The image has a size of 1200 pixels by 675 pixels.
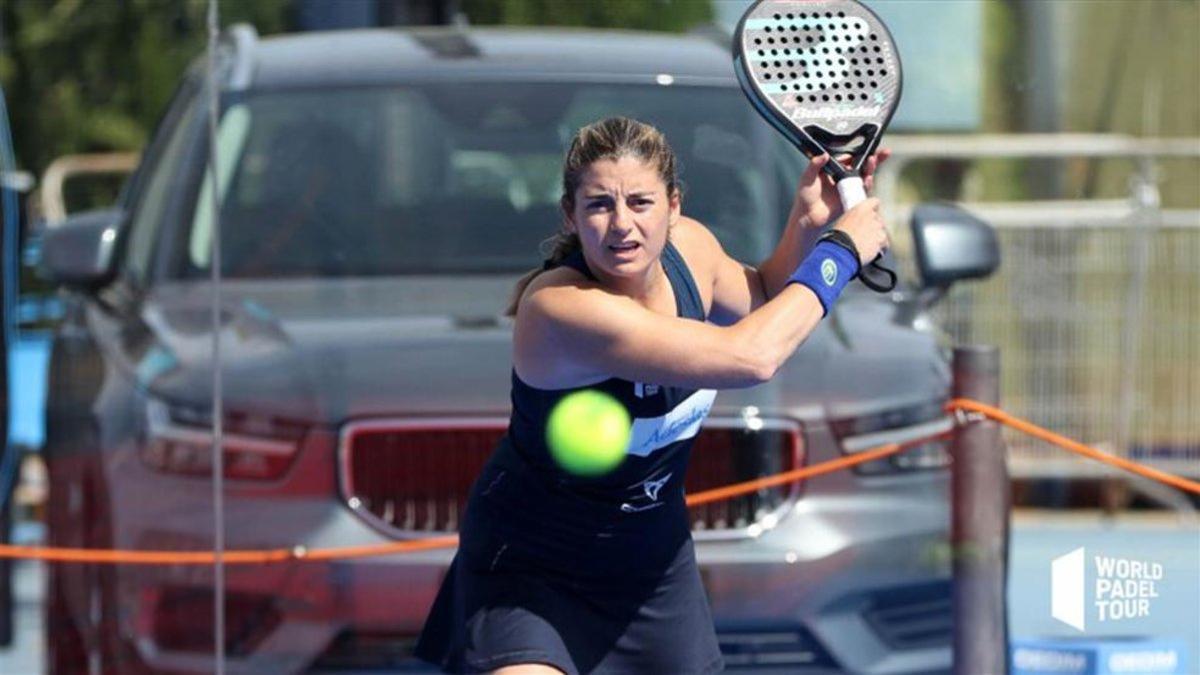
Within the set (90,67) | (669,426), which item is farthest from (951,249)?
(90,67)

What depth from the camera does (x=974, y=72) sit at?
6844mm

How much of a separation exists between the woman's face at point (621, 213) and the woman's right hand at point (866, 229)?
29cm

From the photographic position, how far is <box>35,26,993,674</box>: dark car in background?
15.6 ft

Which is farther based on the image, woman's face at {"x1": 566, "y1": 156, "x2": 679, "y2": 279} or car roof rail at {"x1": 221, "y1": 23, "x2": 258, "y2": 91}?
car roof rail at {"x1": 221, "y1": 23, "x2": 258, "y2": 91}

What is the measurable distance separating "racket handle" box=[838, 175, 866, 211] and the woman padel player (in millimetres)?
18

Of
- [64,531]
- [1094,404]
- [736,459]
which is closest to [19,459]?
[64,531]

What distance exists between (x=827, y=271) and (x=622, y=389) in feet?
1.36

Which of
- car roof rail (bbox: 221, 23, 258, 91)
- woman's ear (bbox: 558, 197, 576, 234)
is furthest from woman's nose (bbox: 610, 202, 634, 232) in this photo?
car roof rail (bbox: 221, 23, 258, 91)

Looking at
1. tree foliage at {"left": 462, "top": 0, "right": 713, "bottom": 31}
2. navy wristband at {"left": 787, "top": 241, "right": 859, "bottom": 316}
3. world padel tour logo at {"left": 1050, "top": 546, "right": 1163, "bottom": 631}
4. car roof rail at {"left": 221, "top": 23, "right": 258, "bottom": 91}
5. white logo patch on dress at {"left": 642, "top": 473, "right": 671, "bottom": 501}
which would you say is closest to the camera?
navy wristband at {"left": 787, "top": 241, "right": 859, "bottom": 316}

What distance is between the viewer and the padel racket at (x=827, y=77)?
3.49 meters

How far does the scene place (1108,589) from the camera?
507 cm

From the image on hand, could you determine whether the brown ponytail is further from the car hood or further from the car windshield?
the car windshield

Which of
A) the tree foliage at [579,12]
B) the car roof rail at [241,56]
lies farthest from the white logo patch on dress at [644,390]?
the tree foliage at [579,12]

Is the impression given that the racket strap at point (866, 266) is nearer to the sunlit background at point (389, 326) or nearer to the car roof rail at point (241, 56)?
the sunlit background at point (389, 326)
